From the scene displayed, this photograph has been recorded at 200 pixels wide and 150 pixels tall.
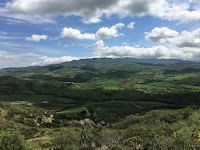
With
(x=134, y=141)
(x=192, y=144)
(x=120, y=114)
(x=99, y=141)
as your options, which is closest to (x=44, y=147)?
(x=99, y=141)

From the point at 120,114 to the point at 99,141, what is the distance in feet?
354

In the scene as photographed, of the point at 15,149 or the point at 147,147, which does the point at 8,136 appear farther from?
the point at 147,147

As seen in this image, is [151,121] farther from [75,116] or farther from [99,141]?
[75,116]

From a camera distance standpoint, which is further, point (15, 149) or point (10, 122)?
point (10, 122)

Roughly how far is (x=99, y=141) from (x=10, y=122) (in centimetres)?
5727

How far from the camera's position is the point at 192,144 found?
41.5 metres

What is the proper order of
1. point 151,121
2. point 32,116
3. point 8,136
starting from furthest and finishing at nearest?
point 32,116 < point 151,121 < point 8,136

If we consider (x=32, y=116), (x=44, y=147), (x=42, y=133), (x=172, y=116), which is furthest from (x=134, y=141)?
(x=32, y=116)

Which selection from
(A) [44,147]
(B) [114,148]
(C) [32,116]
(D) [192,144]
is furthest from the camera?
(C) [32,116]

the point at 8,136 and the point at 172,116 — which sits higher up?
the point at 8,136

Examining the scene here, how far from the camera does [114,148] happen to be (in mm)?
71438

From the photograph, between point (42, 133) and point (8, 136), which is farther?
point (42, 133)

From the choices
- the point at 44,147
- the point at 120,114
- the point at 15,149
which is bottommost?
the point at 120,114

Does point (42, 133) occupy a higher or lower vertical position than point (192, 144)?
lower
